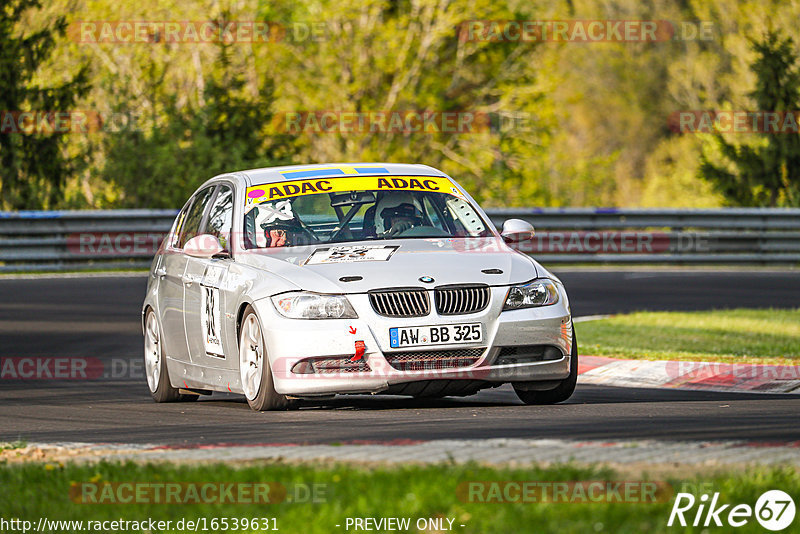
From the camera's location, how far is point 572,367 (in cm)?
1027

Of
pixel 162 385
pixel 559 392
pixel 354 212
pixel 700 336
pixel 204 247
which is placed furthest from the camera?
pixel 700 336

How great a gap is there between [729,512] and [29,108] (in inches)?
1050

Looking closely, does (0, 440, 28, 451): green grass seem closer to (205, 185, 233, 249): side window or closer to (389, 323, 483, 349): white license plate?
(389, 323, 483, 349): white license plate

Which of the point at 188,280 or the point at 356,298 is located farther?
the point at 188,280

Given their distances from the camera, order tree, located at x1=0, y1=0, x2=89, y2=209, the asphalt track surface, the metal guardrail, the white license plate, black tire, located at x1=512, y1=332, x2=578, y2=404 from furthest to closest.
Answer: tree, located at x1=0, y1=0, x2=89, y2=209 < the metal guardrail < black tire, located at x1=512, y1=332, x2=578, y2=404 < the white license plate < the asphalt track surface

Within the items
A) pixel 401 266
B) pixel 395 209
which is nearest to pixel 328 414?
pixel 401 266

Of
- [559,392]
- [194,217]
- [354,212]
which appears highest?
[354,212]

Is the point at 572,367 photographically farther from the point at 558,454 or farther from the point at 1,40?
the point at 1,40

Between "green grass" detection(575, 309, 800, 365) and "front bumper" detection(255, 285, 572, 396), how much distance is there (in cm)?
413

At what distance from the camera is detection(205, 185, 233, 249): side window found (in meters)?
11.1

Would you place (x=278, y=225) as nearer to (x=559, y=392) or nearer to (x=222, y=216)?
(x=222, y=216)

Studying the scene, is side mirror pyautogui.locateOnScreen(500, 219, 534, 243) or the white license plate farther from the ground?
side mirror pyautogui.locateOnScreen(500, 219, 534, 243)

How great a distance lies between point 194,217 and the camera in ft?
39.6

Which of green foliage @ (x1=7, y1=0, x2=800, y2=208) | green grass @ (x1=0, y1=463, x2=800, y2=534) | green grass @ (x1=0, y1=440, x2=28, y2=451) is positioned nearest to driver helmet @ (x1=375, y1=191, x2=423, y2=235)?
green grass @ (x1=0, y1=440, x2=28, y2=451)
